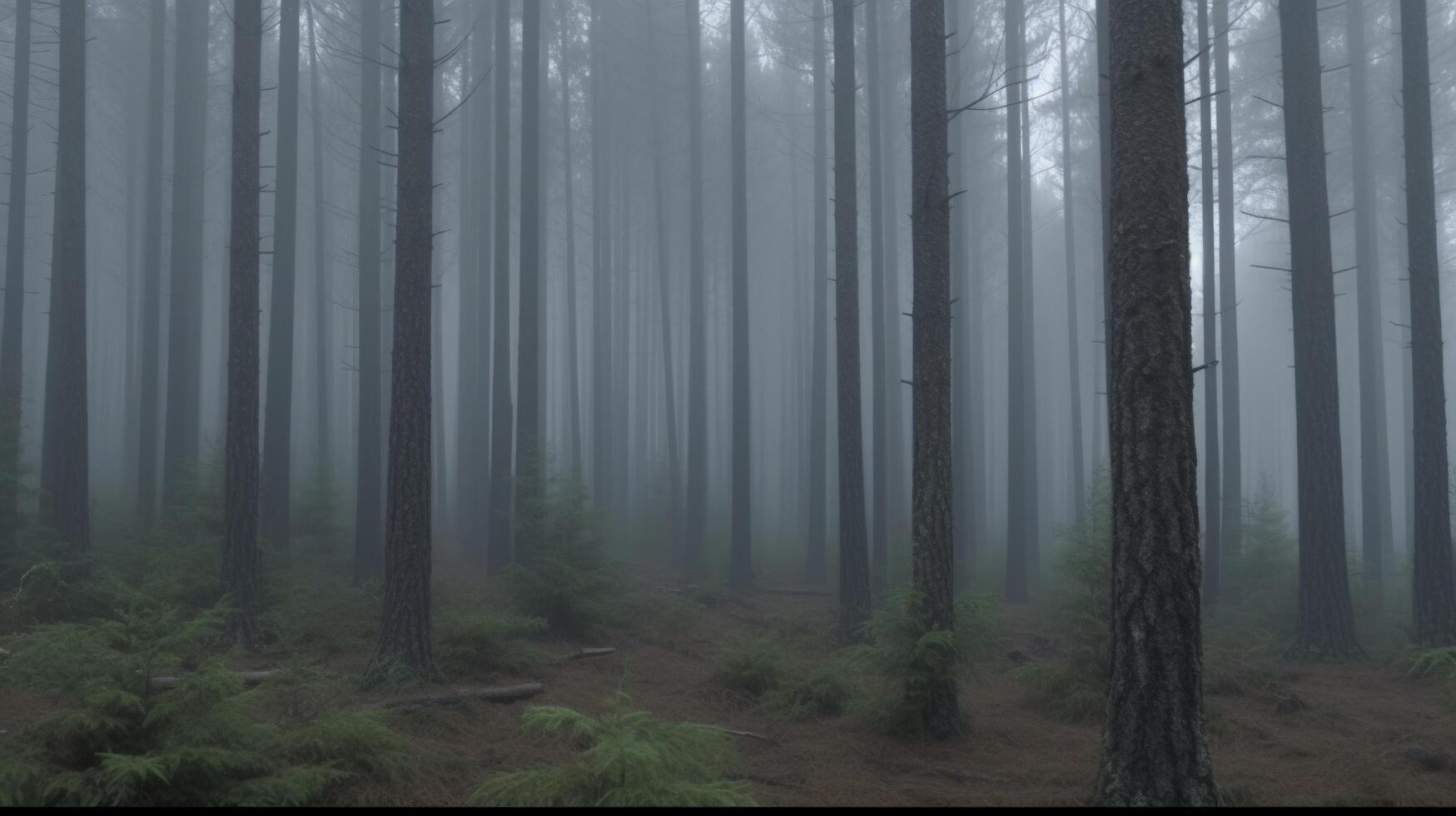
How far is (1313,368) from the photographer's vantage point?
39.9 ft

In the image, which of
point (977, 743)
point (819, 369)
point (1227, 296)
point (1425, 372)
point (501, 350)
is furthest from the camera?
point (819, 369)

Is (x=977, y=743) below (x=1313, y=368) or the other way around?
below

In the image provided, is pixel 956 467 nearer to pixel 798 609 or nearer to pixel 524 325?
pixel 798 609

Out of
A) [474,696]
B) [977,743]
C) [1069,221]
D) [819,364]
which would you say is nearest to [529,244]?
[819,364]

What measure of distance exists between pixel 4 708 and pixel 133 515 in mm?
11446

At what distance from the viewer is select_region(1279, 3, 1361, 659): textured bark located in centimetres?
1193

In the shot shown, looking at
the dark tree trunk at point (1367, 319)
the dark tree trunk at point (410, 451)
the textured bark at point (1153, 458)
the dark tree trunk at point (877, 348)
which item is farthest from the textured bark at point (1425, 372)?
the dark tree trunk at point (410, 451)

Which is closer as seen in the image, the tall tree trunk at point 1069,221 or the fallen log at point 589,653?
the fallen log at point 589,653

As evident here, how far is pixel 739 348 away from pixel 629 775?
46.3ft

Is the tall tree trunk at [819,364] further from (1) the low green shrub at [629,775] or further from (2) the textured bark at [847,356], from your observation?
(1) the low green shrub at [629,775]

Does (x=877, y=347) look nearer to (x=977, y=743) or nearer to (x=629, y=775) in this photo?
(x=977, y=743)

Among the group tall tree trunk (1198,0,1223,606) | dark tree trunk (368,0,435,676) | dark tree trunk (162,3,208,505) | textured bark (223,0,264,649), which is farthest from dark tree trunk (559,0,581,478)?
tall tree trunk (1198,0,1223,606)

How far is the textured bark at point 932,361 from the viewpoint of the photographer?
8.52 meters

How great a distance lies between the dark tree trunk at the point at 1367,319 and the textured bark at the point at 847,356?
11584 millimetres
